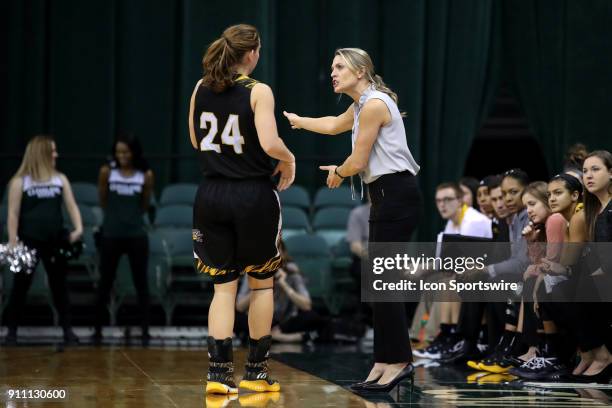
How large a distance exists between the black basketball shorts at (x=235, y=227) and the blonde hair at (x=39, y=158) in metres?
3.42

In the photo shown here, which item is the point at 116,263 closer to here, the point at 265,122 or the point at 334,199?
the point at 334,199

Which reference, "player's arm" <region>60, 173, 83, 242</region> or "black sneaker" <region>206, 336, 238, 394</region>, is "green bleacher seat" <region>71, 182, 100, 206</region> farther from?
"black sneaker" <region>206, 336, 238, 394</region>

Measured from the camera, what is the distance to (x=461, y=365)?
640 centimetres

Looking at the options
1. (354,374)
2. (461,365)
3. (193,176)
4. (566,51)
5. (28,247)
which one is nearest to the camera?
(354,374)

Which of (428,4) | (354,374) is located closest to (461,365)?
(354,374)

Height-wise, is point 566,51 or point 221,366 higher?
point 566,51

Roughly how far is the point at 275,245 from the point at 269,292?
0.24 m

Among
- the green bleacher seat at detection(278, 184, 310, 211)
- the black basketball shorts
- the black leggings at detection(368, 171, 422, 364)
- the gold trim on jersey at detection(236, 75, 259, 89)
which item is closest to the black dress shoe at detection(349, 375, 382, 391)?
the black leggings at detection(368, 171, 422, 364)

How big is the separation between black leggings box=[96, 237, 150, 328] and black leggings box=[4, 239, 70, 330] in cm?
35

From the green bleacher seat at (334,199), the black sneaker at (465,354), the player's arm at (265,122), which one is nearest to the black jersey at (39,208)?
the green bleacher seat at (334,199)

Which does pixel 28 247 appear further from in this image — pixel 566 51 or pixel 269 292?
pixel 566 51

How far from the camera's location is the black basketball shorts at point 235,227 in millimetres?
4570

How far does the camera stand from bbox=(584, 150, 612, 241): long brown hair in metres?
5.39

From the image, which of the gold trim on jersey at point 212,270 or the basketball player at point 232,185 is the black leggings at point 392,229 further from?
the gold trim on jersey at point 212,270
